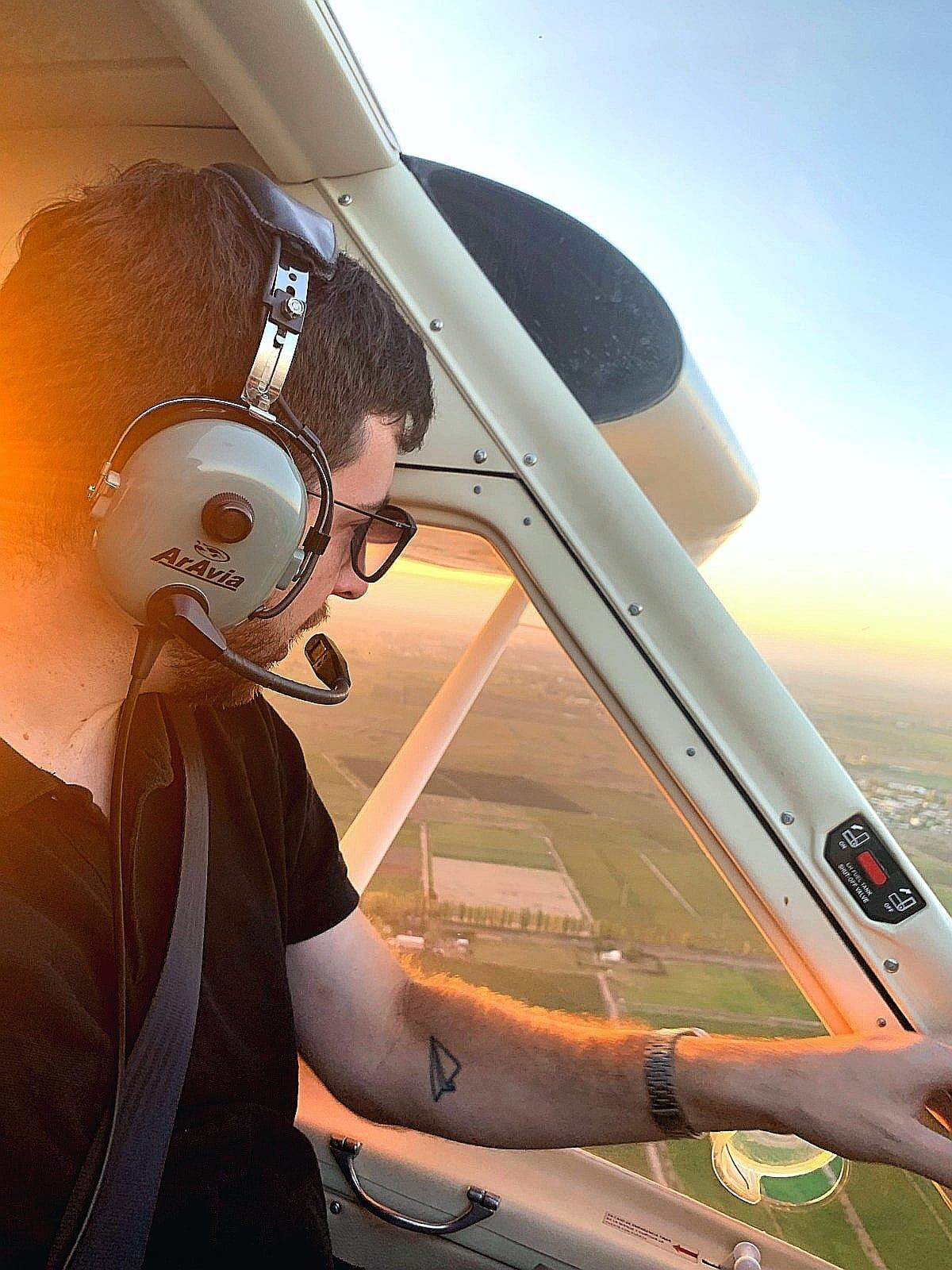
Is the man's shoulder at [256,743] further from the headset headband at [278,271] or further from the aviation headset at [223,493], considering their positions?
the headset headband at [278,271]

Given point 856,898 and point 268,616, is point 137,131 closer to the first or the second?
point 268,616

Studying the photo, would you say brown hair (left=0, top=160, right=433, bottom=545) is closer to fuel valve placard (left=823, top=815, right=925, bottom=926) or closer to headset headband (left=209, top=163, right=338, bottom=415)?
headset headband (left=209, top=163, right=338, bottom=415)

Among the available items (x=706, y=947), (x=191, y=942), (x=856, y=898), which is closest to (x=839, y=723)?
(x=856, y=898)

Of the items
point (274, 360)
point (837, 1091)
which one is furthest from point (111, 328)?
point (837, 1091)

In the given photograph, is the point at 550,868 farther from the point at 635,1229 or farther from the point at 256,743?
the point at 256,743

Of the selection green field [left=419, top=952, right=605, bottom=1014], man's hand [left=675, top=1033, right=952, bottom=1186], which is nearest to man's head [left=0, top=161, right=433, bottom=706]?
man's hand [left=675, top=1033, right=952, bottom=1186]

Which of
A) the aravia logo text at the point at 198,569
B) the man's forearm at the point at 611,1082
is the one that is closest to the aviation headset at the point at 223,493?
the aravia logo text at the point at 198,569
